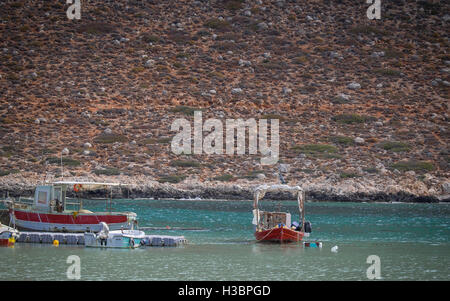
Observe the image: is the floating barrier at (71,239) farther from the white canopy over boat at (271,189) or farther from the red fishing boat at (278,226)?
the white canopy over boat at (271,189)

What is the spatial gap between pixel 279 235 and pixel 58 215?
11.1 m

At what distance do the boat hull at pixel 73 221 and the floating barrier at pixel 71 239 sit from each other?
1486 millimetres

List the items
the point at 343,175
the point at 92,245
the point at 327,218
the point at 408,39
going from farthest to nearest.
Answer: the point at 408,39 < the point at 343,175 < the point at 327,218 < the point at 92,245

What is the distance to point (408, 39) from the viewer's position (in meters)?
113

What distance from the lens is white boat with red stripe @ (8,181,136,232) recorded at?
3912 centimetres

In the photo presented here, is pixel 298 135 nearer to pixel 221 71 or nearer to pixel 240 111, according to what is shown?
pixel 240 111

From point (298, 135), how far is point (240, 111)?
8.38 meters

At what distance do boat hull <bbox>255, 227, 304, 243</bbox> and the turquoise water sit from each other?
1.84 feet

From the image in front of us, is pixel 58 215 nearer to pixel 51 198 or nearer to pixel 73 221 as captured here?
pixel 73 221

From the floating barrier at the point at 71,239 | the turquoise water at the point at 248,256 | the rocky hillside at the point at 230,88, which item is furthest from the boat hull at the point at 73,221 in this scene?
the rocky hillside at the point at 230,88

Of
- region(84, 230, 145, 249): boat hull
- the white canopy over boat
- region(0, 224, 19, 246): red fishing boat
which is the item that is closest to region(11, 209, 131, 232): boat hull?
region(84, 230, 145, 249): boat hull

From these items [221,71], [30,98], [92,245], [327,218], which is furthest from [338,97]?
[92,245]

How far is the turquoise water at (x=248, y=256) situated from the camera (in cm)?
2961

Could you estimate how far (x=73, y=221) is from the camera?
39250 mm
